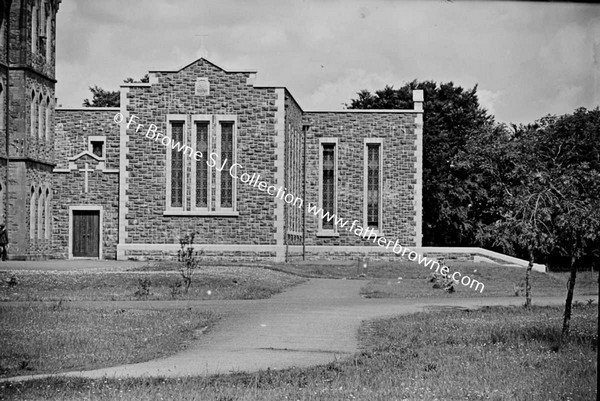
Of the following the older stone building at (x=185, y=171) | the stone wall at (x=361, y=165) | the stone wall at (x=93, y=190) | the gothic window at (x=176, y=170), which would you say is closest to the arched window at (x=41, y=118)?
the older stone building at (x=185, y=171)

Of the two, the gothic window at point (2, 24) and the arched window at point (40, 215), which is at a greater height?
the gothic window at point (2, 24)

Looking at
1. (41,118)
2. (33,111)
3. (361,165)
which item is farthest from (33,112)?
(361,165)

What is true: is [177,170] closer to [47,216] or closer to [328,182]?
[328,182]

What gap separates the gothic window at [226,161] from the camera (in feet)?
133

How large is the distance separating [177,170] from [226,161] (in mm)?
2228

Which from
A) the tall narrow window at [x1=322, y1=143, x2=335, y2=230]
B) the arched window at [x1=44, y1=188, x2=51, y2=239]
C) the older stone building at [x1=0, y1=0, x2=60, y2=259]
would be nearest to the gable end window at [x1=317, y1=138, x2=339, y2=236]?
the tall narrow window at [x1=322, y1=143, x2=335, y2=230]

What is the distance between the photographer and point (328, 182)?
47625 mm

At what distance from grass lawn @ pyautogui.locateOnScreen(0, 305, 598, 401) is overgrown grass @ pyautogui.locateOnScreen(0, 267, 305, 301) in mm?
8824

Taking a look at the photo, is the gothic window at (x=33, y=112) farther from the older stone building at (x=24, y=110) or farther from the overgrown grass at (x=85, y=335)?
the overgrown grass at (x=85, y=335)

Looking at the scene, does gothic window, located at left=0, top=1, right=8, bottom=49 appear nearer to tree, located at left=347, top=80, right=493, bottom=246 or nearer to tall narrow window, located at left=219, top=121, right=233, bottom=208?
tall narrow window, located at left=219, top=121, right=233, bottom=208

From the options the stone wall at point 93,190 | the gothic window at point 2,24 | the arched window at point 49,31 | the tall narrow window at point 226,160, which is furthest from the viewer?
the tall narrow window at point 226,160

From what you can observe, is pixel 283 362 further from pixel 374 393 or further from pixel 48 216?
pixel 48 216

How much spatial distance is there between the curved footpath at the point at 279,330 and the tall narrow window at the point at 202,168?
46.3 ft

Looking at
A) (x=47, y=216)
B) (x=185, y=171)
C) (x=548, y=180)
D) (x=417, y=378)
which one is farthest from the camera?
(x=185, y=171)
